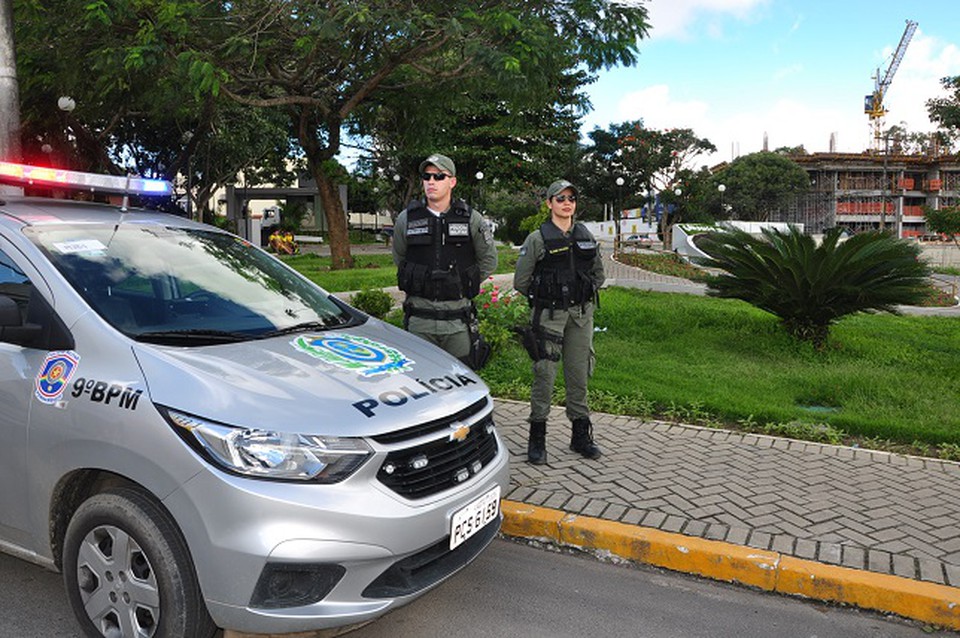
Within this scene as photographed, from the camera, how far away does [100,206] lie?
3889 millimetres

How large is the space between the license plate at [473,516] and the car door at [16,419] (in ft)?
5.39

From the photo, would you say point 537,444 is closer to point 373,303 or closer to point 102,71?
point 373,303

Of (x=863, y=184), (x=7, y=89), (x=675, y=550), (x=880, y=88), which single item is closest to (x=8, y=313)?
(x=675, y=550)

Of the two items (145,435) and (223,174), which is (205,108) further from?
(223,174)

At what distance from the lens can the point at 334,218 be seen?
1870 centimetres

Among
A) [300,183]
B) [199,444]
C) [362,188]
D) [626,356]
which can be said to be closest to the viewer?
[199,444]

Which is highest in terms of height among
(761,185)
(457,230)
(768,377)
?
(761,185)

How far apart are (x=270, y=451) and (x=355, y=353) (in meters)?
0.76

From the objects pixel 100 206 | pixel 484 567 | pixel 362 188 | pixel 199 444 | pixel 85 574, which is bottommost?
pixel 484 567

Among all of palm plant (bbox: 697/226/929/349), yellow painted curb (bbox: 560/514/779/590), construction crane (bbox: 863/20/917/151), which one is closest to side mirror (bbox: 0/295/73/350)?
yellow painted curb (bbox: 560/514/779/590)

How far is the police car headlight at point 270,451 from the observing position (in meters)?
2.44

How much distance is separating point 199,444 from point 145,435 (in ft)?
0.69

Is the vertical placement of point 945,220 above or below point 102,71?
below

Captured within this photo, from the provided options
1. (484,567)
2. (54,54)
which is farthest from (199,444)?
(54,54)
